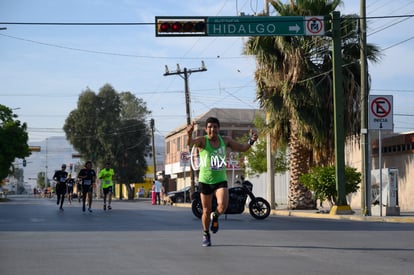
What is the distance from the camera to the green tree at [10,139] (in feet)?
211

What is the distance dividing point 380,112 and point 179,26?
6.86m

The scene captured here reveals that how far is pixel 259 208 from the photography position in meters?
20.3

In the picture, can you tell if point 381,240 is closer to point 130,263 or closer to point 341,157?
point 130,263

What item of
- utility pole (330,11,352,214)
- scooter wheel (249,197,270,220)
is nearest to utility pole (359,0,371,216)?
utility pole (330,11,352,214)

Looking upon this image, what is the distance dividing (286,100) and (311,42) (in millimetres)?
2552

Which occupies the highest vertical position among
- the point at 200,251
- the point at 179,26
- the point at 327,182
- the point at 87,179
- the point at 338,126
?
the point at 179,26

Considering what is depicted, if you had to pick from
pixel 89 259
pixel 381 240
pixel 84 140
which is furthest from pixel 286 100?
pixel 84 140

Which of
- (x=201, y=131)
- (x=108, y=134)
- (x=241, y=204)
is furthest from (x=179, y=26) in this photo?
(x=108, y=134)

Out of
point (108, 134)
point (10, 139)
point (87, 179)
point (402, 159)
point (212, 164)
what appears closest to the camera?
point (212, 164)

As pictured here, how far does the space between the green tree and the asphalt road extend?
51.0 m

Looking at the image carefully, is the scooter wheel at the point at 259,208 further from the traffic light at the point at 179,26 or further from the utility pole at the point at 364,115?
the traffic light at the point at 179,26

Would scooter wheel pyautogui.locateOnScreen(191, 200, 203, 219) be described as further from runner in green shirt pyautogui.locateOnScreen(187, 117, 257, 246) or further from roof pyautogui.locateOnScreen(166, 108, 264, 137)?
roof pyautogui.locateOnScreen(166, 108, 264, 137)

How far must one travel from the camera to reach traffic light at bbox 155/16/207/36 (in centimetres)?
2252

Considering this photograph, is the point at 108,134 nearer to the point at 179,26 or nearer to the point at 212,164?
the point at 179,26
